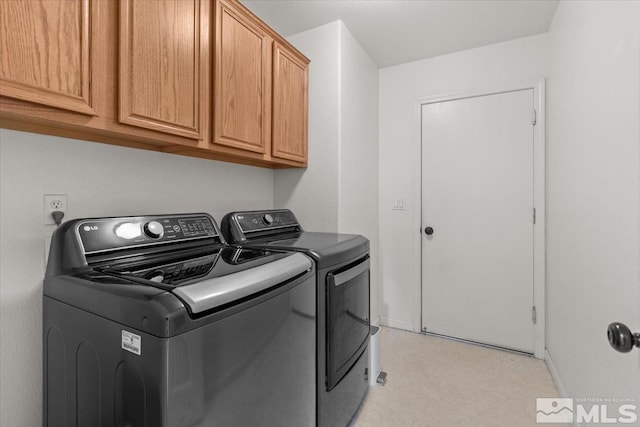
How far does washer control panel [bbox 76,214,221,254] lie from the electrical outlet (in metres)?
0.20

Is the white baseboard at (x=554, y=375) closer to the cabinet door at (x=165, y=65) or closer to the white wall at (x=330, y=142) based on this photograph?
the white wall at (x=330, y=142)

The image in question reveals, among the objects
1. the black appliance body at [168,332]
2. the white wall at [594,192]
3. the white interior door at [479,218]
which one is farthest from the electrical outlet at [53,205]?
the white interior door at [479,218]

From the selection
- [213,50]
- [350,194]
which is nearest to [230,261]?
[213,50]

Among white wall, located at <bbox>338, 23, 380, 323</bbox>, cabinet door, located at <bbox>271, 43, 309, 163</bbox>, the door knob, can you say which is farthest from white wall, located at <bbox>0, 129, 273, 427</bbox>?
the door knob

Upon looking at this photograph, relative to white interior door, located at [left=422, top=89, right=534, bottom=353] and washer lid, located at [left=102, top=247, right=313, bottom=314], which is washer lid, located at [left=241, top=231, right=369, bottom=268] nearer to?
washer lid, located at [left=102, top=247, right=313, bottom=314]

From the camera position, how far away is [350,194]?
2316 millimetres

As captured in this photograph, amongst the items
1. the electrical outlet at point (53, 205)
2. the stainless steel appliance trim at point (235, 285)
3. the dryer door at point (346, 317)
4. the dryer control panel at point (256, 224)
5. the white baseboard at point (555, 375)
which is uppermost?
the electrical outlet at point (53, 205)

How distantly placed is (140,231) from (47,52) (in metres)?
0.62

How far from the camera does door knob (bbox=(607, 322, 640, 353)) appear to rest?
2.22 ft

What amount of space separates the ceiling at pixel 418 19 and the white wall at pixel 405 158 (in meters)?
0.22

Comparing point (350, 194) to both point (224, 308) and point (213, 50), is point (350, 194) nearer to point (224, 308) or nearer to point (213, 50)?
point (213, 50)

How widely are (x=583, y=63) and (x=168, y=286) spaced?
2.07 meters

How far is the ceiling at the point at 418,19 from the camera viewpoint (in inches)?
78.2

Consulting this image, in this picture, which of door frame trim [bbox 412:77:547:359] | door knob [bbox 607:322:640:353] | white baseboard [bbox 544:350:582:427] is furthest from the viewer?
door frame trim [bbox 412:77:547:359]
